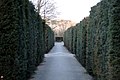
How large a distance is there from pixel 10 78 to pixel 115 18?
3.58 meters

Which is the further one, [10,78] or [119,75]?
[10,78]

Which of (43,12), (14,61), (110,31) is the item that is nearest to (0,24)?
(14,61)

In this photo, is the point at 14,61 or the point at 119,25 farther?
the point at 14,61

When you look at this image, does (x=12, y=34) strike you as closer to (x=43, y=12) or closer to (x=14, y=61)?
(x=14, y=61)

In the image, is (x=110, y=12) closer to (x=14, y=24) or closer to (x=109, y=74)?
(x=109, y=74)

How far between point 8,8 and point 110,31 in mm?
3142

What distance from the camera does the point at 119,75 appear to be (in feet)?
29.5

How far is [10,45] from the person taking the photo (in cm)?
995

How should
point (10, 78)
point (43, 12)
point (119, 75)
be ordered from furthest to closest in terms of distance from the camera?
point (43, 12) < point (10, 78) < point (119, 75)

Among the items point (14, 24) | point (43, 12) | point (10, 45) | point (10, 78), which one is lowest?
point (10, 78)

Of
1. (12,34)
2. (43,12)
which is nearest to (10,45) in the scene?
(12,34)

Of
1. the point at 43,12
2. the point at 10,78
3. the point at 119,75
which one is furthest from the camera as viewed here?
the point at 43,12

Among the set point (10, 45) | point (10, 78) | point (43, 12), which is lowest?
point (10, 78)

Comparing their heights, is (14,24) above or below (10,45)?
above
